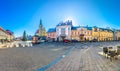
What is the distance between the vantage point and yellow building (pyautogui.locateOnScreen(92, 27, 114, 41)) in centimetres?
9840

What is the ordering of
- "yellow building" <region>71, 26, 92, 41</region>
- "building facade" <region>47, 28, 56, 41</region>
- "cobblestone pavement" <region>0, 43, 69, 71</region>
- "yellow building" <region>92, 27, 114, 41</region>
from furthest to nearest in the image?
"building facade" <region>47, 28, 56, 41</region> < "yellow building" <region>92, 27, 114, 41</region> < "yellow building" <region>71, 26, 92, 41</region> < "cobblestone pavement" <region>0, 43, 69, 71</region>

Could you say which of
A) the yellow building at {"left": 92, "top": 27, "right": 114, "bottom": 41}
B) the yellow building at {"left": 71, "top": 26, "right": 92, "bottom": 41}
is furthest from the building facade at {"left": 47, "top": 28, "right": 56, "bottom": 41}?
the yellow building at {"left": 92, "top": 27, "right": 114, "bottom": 41}

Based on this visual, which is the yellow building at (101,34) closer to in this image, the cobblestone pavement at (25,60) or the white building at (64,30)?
the white building at (64,30)

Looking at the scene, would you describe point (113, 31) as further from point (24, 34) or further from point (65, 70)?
point (65, 70)

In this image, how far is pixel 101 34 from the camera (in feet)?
343

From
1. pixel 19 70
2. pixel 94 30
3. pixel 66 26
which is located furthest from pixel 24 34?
pixel 19 70

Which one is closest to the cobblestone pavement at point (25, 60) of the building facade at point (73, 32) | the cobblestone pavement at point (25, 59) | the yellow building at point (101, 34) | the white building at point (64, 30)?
the cobblestone pavement at point (25, 59)

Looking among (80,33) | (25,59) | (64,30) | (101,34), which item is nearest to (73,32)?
(80,33)

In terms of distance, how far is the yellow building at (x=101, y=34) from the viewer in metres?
98.4

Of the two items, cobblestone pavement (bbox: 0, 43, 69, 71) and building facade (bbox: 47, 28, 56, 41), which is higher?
building facade (bbox: 47, 28, 56, 41)

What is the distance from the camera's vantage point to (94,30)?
98.4m

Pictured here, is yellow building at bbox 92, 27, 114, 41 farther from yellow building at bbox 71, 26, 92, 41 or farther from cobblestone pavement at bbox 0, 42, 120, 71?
cobblestone pavement at bbox 0, 42, 120, 71

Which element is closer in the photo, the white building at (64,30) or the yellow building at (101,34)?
the white building at (64,30)

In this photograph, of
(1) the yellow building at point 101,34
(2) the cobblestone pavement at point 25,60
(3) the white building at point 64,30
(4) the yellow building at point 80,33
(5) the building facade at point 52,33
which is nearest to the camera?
(2) the cobblestone pavement at point 25,60
